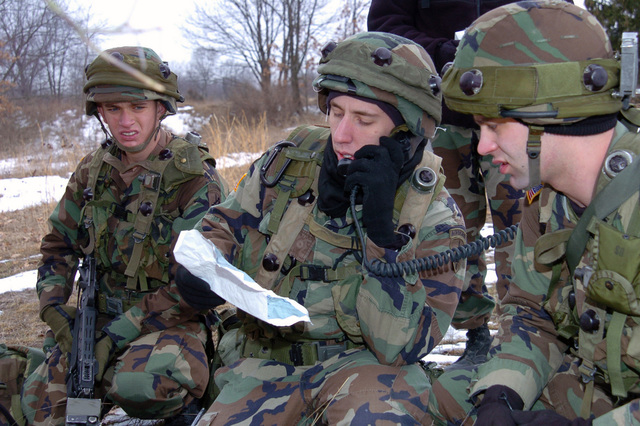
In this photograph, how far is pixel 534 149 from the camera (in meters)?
2.05

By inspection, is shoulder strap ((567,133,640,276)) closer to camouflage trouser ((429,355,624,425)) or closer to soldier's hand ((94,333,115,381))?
camouflage trouser ((429,355,624,425))

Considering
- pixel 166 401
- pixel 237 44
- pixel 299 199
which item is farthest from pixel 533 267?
pixel 237 44

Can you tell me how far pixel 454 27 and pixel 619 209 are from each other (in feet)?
7.42

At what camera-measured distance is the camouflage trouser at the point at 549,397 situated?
214cm

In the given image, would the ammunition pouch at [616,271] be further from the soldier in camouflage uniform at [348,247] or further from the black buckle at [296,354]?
the black buckle at [296,354]

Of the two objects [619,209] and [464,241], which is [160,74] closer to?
[464,241]

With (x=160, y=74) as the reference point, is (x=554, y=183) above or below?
below

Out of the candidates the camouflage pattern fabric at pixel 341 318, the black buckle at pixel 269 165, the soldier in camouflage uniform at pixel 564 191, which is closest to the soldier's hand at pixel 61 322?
the camouflage pattern fabric at pixel 341 318

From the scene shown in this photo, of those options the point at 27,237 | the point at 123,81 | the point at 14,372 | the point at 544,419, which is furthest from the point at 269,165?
the point at 27,237

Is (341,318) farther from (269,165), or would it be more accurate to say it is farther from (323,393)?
(269,165)

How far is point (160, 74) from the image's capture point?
3791mm

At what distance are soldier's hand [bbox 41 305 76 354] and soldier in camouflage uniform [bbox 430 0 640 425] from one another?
88.5 inches

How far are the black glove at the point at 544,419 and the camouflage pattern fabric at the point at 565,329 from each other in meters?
0.07

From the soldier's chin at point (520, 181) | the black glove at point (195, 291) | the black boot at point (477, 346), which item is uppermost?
the soldier's chin at point (520, 181)
